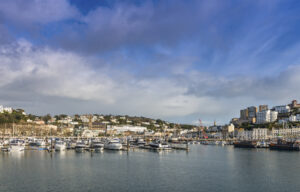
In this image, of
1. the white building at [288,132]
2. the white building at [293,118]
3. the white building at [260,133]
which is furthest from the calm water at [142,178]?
the white building at [293,118]

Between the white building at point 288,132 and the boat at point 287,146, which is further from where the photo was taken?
the white building at point 288,132

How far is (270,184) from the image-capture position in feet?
109

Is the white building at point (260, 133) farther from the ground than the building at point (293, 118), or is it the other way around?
the building at point (293, 118)

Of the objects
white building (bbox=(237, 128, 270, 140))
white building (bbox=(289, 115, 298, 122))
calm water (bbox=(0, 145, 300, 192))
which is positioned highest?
white building (bbox=(289, 115, 298, 122))

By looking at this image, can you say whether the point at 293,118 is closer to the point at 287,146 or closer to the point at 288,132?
the point at 288,132

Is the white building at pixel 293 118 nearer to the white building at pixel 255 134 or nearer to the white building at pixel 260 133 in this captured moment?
the white building at pixel 255 134

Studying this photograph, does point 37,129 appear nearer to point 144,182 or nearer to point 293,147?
point 293,147

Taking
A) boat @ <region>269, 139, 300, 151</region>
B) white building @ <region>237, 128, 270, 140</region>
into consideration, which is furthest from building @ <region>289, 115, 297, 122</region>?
boat @ <region>269, 139, 300, 151</region>

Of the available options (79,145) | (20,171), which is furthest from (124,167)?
(79,145)

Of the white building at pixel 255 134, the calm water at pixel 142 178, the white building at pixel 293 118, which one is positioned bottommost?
the white building at pixel 255 134

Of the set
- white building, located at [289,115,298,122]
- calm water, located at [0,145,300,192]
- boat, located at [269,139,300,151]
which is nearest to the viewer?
calm water, located at [0,145,300,192]

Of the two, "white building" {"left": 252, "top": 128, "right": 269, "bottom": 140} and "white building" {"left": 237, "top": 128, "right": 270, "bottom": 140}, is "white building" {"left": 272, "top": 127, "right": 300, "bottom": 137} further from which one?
"white building" {"left": 237, "top": 128, "right": 270, "bottom": 140}

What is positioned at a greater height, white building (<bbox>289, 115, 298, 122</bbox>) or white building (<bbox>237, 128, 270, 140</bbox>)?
white building (<bbox>289, 115, 298, 122</bbox>)

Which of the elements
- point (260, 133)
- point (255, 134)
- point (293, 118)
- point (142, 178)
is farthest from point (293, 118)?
point (142, 178)
